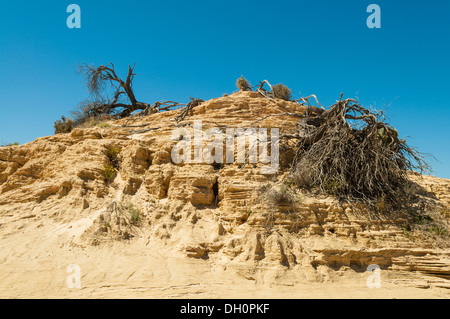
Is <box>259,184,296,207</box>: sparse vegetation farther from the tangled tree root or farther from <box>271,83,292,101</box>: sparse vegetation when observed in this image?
<box>271,83,292,101</box>: sparse vegetation

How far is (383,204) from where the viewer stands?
6.33 m

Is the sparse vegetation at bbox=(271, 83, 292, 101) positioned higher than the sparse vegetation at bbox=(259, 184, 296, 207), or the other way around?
the sparse vegetation at bbox=(271, 83, 292, 101)

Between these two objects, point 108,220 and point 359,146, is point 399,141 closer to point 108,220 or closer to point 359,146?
point 359,146

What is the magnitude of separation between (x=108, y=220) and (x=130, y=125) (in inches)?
168

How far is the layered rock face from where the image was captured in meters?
5.28

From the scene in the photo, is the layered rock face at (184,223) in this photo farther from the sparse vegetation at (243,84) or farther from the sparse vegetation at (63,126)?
the sparse vegetation at (243,84)

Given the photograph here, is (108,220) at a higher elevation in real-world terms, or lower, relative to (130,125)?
lower

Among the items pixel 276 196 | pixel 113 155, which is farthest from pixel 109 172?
pixel 276 196

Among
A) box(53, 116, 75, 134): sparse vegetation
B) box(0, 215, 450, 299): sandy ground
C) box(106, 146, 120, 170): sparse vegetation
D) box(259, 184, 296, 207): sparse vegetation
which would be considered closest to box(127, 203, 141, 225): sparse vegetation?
box(0, 215, 450, 299): sandy ground

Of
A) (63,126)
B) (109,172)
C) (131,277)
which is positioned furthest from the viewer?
(63,126)

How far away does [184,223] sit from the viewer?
6184 mm

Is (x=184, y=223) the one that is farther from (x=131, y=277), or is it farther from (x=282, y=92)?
(x=282, y=92)

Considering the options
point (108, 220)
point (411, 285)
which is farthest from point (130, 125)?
point (411, 285)
